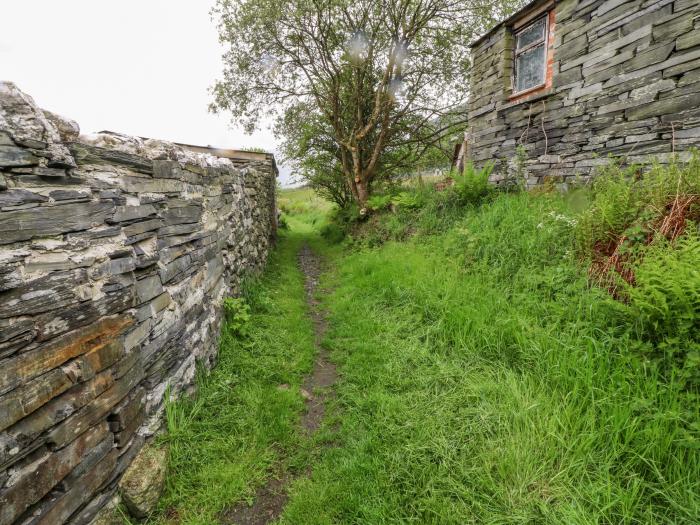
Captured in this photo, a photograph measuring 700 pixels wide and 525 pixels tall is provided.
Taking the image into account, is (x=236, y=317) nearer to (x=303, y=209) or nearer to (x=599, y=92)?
(x=599, y=92)

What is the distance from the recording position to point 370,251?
8797mm

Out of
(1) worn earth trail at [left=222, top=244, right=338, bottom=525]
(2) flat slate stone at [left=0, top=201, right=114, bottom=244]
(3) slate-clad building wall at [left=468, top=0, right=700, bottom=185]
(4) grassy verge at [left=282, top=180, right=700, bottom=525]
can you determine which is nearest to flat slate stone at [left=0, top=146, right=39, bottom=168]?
(2) flat slate stone at [left=0, top=201, right=114, bottom=244]

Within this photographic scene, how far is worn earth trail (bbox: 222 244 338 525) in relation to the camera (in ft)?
7.92

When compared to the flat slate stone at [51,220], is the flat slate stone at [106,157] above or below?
above

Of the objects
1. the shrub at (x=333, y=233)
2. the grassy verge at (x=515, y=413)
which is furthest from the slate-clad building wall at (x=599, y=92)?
the shrub at (x=333, y=233)

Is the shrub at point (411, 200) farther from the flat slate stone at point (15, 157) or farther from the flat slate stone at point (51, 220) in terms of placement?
the flat slate stone at point (15, 157)

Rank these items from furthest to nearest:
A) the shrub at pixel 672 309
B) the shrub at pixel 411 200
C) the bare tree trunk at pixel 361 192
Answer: the bare tree trunk at pixel 361 192, the shrub at pixel 411 200, the shrub at pixel 672 309

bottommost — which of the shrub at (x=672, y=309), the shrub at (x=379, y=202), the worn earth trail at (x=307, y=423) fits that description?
the worn earth trail at (x=307, y=423)

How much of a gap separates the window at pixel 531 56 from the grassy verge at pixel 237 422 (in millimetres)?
7399

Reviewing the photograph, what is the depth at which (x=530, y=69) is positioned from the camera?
24.2ft

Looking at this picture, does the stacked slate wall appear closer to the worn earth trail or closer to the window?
the worn earth trail

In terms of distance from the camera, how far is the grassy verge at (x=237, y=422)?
248 cm

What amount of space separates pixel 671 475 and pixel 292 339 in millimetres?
3903

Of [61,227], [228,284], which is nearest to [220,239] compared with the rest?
[228,284]
